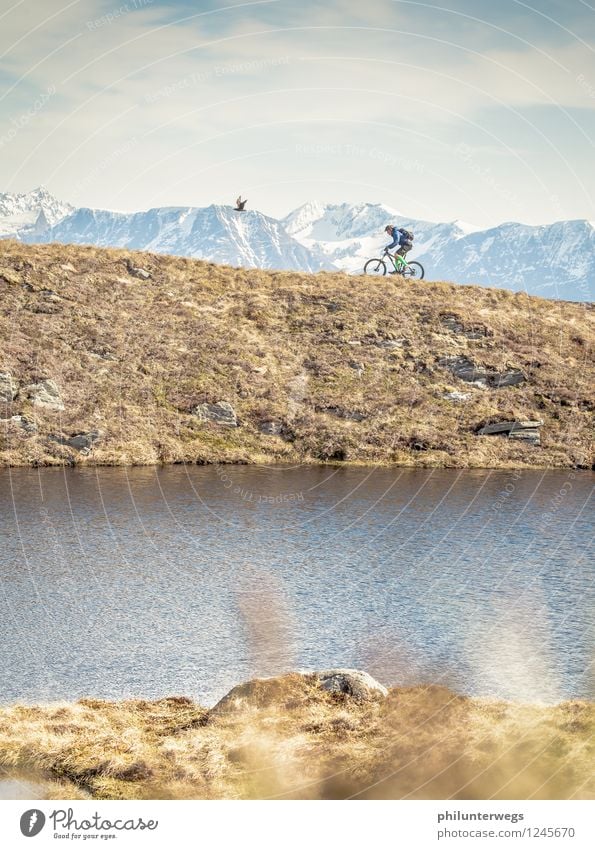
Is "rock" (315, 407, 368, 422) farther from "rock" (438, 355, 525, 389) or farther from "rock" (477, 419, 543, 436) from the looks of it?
"rock" (438, 355, 525, 389)

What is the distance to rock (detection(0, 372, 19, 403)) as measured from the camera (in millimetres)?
66375

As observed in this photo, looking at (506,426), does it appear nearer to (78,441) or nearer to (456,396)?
(456,396)

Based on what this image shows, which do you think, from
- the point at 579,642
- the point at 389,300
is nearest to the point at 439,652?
the point at 579,642

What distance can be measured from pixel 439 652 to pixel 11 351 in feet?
179

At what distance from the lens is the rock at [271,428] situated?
232 feet

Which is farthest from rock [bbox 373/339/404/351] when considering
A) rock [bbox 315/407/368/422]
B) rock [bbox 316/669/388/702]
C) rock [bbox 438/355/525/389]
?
rock [bbox 316/669/388/702]

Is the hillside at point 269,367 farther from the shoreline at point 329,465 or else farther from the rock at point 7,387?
the shoreline at point 329,465

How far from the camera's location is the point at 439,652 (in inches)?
1068

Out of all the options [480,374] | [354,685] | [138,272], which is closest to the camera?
[354,685]

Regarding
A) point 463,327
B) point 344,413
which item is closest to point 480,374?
point 463,327

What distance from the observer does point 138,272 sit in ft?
298

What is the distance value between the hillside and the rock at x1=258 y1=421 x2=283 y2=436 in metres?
0.27

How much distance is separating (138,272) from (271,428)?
30387mm
